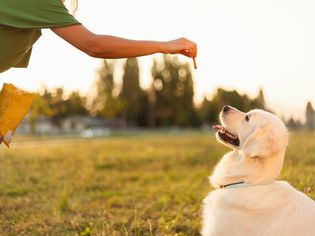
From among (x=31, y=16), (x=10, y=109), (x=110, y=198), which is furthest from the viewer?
(x=110, y=198)

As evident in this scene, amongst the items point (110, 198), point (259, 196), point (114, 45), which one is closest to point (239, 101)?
point (110, 198)

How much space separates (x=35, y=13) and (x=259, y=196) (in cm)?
222

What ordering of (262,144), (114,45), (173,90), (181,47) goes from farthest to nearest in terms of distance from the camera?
(173,90) → (262,144) → (181,47) → (114,45)

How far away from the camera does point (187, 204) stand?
7691mm

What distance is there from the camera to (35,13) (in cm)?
312

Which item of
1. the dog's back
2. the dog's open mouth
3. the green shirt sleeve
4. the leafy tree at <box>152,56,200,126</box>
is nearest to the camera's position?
the green shirt sleeve

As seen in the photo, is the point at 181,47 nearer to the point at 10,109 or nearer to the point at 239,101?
the point at 10,109

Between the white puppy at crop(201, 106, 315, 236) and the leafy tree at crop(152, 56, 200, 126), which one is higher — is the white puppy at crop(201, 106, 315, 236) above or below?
above

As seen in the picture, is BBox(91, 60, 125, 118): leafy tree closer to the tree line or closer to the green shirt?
the tree line

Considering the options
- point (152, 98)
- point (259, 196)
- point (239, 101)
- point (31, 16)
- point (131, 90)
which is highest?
point (31, 16)

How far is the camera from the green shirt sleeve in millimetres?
3107

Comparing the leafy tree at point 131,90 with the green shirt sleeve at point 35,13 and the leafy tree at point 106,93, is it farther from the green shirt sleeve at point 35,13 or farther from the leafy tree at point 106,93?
the green shirt sleeve at point 35,13

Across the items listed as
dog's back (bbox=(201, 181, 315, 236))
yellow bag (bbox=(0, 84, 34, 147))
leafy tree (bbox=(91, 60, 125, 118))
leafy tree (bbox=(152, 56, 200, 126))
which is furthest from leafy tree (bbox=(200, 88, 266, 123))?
leafy tree (bbox=(152, 56, 200, 126))

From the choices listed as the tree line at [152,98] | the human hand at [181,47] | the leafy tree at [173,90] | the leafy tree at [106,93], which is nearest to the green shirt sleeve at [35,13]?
the human hand at [181,47]
